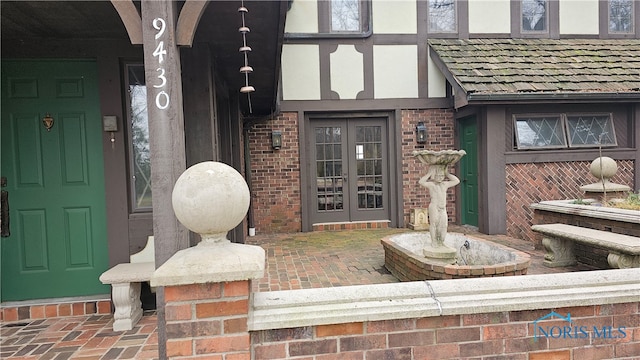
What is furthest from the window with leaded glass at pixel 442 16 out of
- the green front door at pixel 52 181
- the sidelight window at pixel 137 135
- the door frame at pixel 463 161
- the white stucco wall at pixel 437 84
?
the green front door at pixel 52 181

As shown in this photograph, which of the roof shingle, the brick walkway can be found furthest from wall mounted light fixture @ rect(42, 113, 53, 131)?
the roof shingle

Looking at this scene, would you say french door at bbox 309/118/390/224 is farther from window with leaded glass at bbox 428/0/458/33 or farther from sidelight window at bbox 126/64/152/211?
sidelight window at bbox 126/64/152/211

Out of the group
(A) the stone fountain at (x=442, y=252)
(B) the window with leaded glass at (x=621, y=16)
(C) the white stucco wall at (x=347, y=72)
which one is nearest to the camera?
(A) the stone fountain at (x=442, y=252)

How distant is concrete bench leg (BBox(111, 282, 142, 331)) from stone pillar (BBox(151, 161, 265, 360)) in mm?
1611

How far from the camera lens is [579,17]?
6988mm

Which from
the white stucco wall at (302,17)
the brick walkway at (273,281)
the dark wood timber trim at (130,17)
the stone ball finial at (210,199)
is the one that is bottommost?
the brick walkway at (273,281)

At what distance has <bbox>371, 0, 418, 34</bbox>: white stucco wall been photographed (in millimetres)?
6567

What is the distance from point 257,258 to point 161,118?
0.99 m

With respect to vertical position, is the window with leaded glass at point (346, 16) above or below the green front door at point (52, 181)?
above

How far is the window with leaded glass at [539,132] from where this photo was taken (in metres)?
5.98

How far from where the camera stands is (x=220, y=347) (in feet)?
4.84

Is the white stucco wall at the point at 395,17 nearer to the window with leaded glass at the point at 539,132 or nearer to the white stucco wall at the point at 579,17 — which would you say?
the window with leaded glass at the point at 539,132

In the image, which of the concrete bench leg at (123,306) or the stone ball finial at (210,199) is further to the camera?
the concrete bench leg at (123,306)

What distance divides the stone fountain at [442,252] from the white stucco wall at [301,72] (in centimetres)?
370
